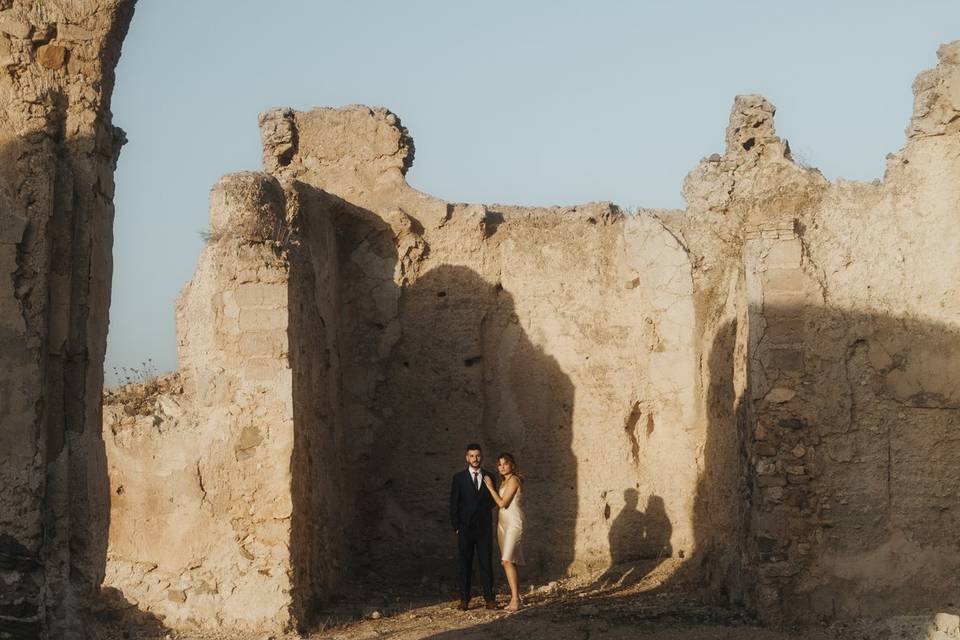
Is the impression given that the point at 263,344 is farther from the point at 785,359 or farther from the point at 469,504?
the point at 785,359

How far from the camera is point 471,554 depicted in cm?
1140

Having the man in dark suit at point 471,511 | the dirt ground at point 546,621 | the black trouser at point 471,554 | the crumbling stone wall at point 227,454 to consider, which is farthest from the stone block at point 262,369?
the black trouser at point 471,554

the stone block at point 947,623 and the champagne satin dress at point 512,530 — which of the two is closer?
the stone block at point 947,623

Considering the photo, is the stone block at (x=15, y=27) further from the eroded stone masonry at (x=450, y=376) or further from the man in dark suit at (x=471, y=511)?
the man in dark suit at (x=471, y=511)

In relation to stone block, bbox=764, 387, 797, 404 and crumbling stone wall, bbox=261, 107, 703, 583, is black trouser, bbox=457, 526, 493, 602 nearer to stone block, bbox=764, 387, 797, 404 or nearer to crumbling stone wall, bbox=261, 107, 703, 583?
crumbling stone wall, bbox=261, 107, 703, 583

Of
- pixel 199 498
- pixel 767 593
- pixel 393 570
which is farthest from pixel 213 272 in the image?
pixel 767 593

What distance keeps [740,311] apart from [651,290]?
2383 mm

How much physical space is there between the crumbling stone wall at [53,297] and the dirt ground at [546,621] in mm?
3867

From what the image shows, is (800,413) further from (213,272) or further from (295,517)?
(213,272)

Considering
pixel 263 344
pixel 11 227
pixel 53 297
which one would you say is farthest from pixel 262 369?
pixel 11 227

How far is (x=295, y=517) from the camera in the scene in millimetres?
→ 10125

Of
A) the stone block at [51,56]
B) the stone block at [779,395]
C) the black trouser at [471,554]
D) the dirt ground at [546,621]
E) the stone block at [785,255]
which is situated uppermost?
the stone block at [51,56]

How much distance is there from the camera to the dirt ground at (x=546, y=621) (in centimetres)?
947

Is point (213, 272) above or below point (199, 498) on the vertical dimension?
above
